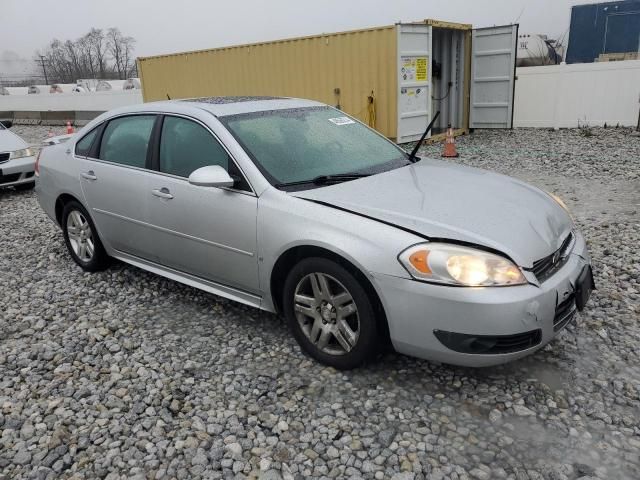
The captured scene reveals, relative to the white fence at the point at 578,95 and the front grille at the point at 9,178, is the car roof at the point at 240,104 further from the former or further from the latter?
the white fence at the point at 578,95

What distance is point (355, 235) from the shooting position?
2.88 m

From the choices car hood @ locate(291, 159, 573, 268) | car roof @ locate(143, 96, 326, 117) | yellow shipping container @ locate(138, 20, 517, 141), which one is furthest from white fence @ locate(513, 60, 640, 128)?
car hood @ locate(291, 159, 573, 268)

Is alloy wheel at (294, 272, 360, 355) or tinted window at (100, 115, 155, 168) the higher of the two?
tinted window at (100, 115, 155, 168)

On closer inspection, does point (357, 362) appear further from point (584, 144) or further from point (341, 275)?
point (584, 144)

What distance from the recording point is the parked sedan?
2.68 m

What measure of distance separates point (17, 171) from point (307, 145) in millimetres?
7063

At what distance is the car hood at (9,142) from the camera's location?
8.96 m

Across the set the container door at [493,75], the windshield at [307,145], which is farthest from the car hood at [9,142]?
the container door at [493,75]

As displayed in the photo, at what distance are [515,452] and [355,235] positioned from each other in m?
1.28

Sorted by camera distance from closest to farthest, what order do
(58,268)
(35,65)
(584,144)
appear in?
1. (58,268)
2. (584,144)
3. (35,65)

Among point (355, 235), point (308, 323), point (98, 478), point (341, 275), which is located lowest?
point (98, 478)

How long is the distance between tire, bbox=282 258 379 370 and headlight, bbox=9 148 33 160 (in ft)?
24.9

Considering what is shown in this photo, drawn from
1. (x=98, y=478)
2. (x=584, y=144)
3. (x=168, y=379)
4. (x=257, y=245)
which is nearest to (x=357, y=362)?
(x=257, y=245)

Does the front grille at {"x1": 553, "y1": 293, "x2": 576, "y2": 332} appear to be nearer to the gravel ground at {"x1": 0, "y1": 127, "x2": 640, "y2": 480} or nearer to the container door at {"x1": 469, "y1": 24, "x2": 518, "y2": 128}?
the gravel ground at {"x1": 0, "y1": 127, "x2": 640, "y2": 480}
